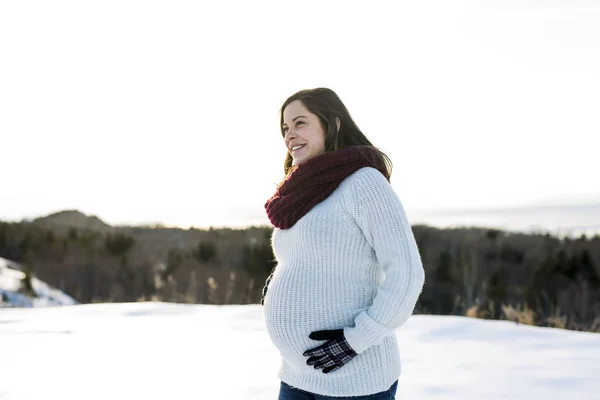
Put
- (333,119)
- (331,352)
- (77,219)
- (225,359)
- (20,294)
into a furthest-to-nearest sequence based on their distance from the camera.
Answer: (77,219), (20,294), (225,359), (333,119), (331,352)

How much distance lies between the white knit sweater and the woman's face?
0.23 metres

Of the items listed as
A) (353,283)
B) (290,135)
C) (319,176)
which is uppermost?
(290,135)

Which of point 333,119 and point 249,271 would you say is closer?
point 333,119

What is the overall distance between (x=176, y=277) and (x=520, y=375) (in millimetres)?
13200

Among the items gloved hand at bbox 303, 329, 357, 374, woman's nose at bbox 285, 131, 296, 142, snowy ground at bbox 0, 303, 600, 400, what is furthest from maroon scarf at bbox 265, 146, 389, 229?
snowy ground at bbox 0, 303, 600, 400

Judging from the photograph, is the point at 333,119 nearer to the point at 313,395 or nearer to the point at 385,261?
the point at 385,261

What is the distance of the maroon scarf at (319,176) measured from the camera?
76.8 inches

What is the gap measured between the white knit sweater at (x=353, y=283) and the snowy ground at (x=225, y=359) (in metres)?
1.75

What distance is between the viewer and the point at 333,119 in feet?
6.88

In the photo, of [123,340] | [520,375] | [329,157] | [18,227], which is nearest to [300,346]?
[329,157]

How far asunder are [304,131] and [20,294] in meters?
10.2

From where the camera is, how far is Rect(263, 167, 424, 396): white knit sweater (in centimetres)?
179

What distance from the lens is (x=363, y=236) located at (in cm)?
188

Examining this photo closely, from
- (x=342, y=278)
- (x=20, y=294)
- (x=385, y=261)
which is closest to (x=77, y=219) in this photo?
(x=20, y=294)
